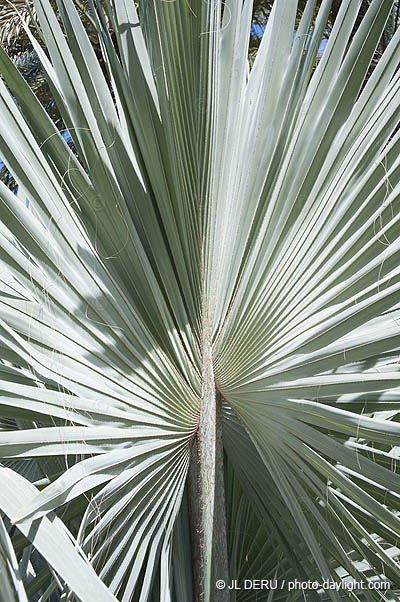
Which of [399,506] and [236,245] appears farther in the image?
[236,245]

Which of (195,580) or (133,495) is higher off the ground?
(133,495)

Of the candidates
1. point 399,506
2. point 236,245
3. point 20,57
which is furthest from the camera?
point 20,57

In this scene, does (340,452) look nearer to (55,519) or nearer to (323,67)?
(55,519)

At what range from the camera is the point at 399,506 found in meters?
0.99

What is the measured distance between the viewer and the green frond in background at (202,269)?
2.97ft

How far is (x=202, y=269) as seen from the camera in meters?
1.09

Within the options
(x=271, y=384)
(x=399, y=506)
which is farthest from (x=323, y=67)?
(x=399, y=506)

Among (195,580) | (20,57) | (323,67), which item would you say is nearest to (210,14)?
(323,67)

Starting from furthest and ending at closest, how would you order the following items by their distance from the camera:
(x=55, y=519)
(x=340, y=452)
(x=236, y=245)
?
(x=236, y=245) < (x=340, y=452) < (x=55, y=519)

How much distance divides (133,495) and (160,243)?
437 millimetres

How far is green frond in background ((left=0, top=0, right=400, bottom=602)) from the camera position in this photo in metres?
0.91

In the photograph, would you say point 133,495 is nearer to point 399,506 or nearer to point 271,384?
point 271,384

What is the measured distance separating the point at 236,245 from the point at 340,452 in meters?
0.43

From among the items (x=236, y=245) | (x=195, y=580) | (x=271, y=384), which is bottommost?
(x=195, y=580)
